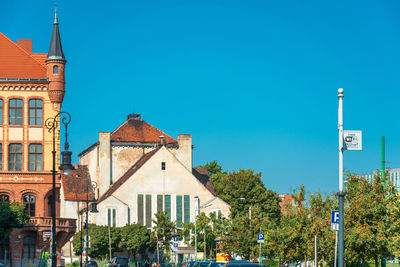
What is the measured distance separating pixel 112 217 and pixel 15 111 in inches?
787

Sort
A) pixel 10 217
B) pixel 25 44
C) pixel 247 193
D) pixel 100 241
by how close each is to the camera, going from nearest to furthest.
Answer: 1. pixel 10 217
2. pixel 25 44
3. pixel 100 241
4. pixel 247 193

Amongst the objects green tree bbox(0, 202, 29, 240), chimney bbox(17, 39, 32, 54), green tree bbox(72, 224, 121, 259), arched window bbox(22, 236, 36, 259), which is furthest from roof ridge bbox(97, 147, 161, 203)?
green tree bbox(0, 202, 29, 240)

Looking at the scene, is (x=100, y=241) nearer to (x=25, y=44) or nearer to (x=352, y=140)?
(x=25, y=44)

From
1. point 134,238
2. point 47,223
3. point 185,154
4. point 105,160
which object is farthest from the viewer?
point 185,154

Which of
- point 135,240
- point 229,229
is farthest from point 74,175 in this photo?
point 229,229

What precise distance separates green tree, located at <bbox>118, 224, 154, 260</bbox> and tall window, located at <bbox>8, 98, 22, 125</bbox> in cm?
1831

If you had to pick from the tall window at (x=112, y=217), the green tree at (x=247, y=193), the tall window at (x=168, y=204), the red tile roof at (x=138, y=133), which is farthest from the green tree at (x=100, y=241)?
the green tree at (x=247, y=193)

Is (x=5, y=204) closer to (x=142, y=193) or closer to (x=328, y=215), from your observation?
(x=142, y=193)

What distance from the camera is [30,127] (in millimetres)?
77250

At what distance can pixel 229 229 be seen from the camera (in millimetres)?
65688

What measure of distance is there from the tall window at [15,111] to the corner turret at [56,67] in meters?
3.27

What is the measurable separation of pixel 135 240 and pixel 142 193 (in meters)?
9.22

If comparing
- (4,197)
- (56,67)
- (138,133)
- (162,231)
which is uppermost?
(56,67)

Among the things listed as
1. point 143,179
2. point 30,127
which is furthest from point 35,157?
point 143,179
